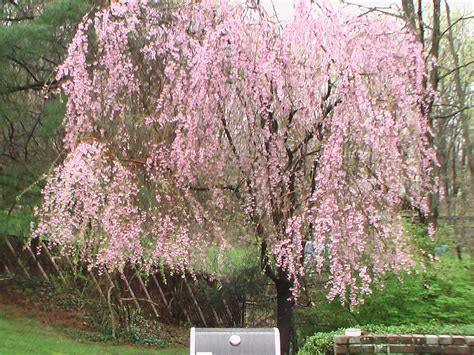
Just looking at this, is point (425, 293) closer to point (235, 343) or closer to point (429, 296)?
point (429, 296)

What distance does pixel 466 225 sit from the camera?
42.9 ft

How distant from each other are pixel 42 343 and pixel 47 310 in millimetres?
3138

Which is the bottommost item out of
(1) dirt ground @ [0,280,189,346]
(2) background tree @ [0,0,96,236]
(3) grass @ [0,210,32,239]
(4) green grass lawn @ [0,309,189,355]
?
(4) green grass lawn @ [0,309,189,355]

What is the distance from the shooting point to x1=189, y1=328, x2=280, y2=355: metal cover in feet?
12.8

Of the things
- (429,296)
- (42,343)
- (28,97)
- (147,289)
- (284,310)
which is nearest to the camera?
(429,296)

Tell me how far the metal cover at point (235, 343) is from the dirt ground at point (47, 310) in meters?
8.85

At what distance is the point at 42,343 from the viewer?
10.5 meters

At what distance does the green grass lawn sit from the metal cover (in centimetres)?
654

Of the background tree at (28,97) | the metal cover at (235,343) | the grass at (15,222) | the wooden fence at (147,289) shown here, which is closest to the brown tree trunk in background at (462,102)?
the wooden fence at (147,289)

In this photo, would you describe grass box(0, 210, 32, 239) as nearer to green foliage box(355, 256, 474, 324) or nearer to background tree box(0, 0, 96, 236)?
background tree box(0, 0, 96, 236)

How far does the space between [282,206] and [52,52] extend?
4.77m

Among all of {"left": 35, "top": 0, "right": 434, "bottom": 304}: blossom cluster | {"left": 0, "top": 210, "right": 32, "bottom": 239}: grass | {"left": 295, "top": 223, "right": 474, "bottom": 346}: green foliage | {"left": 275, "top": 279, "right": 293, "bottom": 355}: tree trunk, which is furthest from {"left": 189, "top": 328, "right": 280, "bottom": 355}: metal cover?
{"left": 0, "top": 210, "right": 32, "bottom": 239}: grass

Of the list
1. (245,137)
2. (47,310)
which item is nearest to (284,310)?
(245,137)

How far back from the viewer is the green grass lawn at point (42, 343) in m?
9.98
